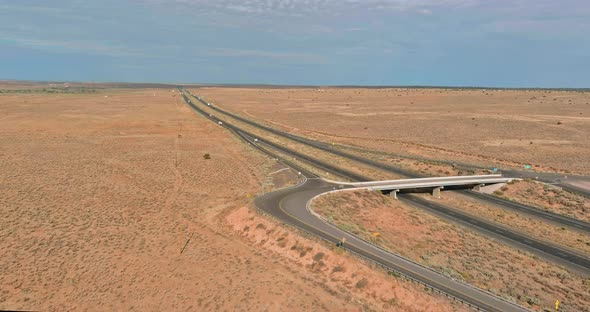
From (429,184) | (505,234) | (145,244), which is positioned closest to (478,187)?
(429,184)

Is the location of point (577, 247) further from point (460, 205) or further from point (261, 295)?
point (261, 295)

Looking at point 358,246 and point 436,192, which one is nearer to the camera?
point 358,246

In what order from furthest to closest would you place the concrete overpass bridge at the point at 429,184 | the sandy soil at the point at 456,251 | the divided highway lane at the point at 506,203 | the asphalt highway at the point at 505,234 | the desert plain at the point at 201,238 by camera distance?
1. the concrete overpass bridge at the point at 429,184
2. the divided highway lane at the point at 506,203
3. the asphalt highway at the point at 505,234
4. the sandy soil at the point at 456,251
5. the desert plain at the point at 201,238

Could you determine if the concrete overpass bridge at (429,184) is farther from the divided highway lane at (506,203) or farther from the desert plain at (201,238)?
the desert plain at (201,238)

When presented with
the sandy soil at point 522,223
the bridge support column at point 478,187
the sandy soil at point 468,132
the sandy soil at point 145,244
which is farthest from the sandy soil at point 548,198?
the sandy soil at point 145,244

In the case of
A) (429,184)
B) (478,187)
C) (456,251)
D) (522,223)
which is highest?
(429,184)

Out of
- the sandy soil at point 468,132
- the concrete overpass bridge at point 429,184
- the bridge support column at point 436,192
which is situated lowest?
the bridge support column at point 436,192

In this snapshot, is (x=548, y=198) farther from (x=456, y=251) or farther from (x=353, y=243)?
(x=353, y=243)

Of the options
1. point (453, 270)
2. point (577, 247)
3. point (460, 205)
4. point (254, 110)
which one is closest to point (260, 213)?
point (453, 270)
